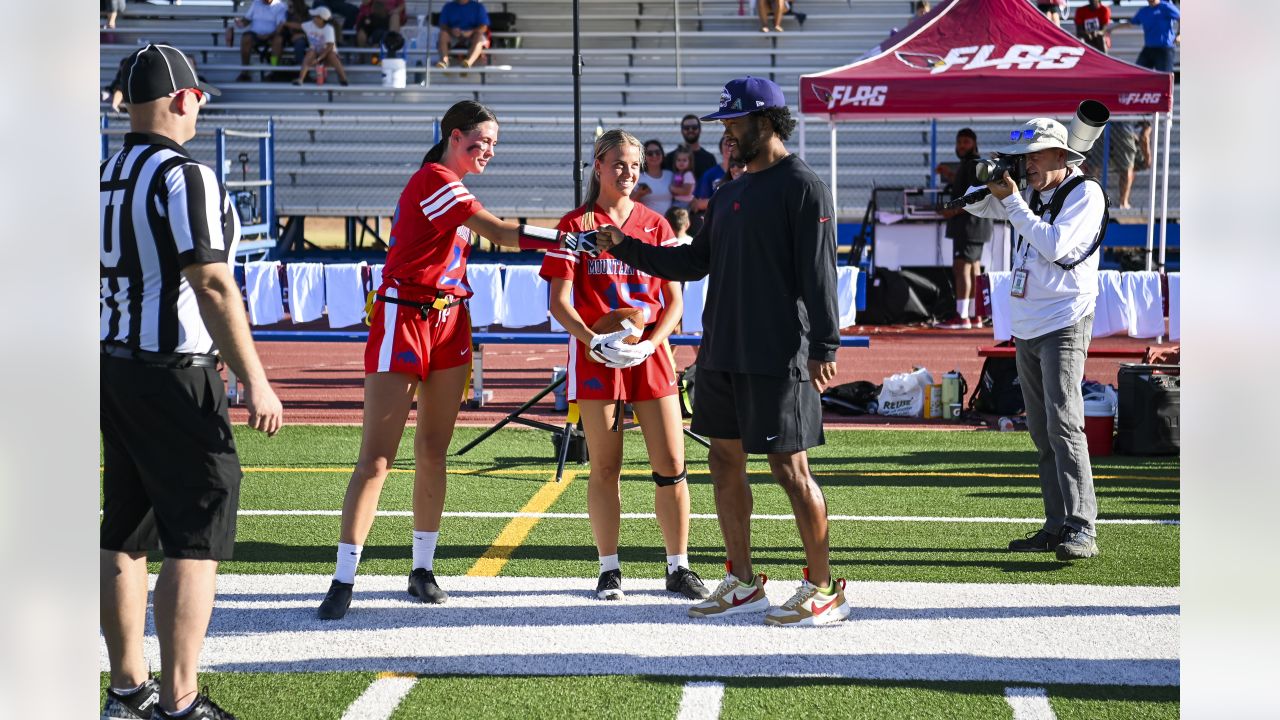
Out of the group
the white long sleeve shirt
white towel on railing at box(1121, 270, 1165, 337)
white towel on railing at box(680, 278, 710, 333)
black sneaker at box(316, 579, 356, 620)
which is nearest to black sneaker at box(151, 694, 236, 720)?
black sneaker at box(316, 579, 356, 620)

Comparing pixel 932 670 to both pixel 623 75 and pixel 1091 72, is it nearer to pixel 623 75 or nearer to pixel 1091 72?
pixel 1091 72

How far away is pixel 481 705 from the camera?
421 cm

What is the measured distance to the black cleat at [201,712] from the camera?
12.6ft

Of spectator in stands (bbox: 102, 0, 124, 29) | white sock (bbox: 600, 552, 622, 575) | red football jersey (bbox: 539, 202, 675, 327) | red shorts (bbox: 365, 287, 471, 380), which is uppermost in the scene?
spectator in stands (bbox: 102, 0, 124, 29)

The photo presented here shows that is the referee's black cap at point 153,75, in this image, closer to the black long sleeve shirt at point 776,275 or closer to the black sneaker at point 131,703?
the black sneaker at point 131,703

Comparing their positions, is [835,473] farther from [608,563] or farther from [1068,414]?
[608,563]

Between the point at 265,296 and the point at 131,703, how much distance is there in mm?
9479

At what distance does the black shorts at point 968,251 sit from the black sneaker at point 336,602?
12531mm

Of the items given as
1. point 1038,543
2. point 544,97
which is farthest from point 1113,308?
point 544,97

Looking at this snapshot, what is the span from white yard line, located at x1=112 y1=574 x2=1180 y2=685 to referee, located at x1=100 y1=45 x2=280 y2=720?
88 cm

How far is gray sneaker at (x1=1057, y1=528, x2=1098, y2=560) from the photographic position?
239 inches

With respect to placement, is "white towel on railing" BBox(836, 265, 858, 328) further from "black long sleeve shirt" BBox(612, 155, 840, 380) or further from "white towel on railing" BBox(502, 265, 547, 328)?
"black long sleeve shirt" BBox(612, 155, 840, 380)
